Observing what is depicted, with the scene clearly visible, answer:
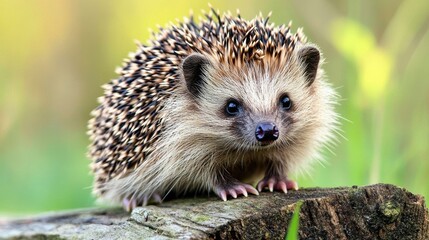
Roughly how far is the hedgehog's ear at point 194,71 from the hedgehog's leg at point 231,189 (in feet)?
1.58

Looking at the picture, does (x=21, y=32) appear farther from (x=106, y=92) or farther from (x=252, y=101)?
(x=252, y=101)

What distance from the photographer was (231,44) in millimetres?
3426

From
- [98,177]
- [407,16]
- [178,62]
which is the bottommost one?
[98,177]

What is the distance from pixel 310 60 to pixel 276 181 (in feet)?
2.18

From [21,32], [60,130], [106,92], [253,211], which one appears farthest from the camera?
[21,32]

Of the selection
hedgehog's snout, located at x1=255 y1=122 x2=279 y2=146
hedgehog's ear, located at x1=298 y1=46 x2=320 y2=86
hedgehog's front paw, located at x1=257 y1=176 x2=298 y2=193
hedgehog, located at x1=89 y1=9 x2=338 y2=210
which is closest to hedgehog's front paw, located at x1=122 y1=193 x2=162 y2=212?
hedgehog, located at x1=89 y1=9 x2=338 y2=210

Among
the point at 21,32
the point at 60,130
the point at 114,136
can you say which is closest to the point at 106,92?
the point at 114,136

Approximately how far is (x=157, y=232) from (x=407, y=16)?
2565mm

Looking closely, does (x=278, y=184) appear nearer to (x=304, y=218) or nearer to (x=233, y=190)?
(x=233, y=190)

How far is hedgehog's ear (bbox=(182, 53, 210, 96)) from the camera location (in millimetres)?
3443

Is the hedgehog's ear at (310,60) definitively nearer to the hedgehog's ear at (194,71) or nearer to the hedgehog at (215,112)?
the hedgehog at (215,112)

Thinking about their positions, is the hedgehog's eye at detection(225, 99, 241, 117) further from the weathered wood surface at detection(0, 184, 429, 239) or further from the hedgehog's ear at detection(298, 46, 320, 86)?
the weathered wood surface at detection(0, 184, 429, 239)

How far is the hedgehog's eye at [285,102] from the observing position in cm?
356

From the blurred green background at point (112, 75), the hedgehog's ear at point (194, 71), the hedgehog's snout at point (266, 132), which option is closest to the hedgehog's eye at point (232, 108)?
the hedgehog's ear at point (194, 71)
